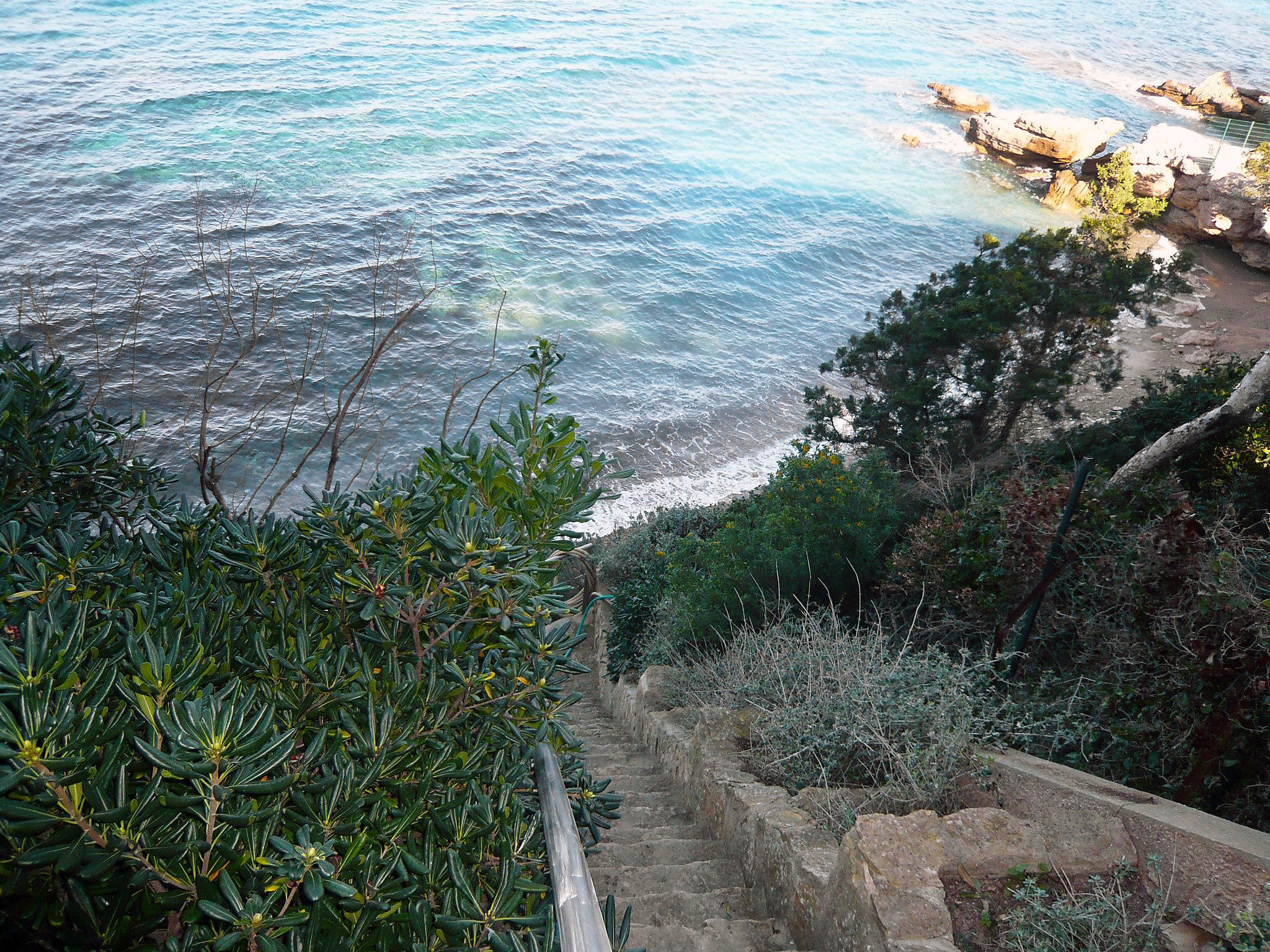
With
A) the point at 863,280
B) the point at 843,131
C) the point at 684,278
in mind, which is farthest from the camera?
the point at 843,131

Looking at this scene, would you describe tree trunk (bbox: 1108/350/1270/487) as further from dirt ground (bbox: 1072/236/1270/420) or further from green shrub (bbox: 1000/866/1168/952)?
dirt ground (bbox: 1072/236/1270/420)

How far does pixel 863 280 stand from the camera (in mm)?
23875

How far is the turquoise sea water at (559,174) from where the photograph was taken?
17.9 meters

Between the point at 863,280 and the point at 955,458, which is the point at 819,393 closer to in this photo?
the point at 955,458

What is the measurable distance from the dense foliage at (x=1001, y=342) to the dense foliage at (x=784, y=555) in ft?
10.4

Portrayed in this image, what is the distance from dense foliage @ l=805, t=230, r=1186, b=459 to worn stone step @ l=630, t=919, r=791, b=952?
27.9 feet

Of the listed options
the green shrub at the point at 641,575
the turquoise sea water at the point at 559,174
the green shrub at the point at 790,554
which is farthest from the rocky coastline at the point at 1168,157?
the green shrub at the point at 790,554

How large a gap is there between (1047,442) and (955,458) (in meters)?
1.42

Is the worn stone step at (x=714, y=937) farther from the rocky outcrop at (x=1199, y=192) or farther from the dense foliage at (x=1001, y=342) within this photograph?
the rocky outcrop at (x=1199, y=192)

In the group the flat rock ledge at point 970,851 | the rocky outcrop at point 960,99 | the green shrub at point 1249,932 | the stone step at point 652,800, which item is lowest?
the stone step at point 652,800

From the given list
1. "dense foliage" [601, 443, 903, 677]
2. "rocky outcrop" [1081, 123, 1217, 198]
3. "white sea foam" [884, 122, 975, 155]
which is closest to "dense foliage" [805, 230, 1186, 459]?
"dense foliage" [601, 443, 903, 677]

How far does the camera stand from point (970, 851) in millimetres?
3326

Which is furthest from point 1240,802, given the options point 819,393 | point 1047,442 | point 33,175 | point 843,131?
point 843,131

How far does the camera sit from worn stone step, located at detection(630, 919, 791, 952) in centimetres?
330
